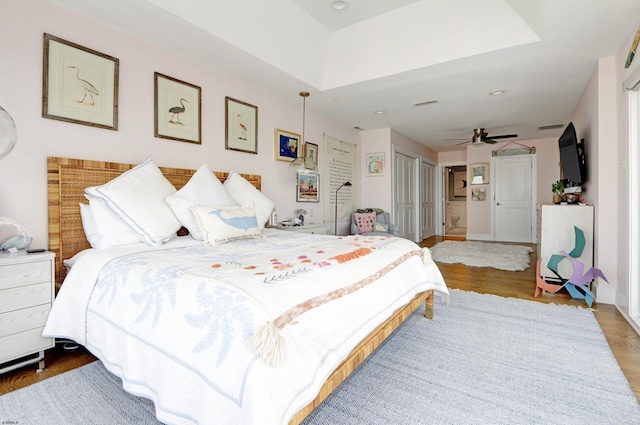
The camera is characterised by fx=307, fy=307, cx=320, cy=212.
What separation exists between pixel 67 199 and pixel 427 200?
7548 millimetres

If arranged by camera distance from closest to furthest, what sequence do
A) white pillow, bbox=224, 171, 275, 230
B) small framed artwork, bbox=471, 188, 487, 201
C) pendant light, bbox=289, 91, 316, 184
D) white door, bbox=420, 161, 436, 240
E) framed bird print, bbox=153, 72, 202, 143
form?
framed bird print, bbox=153, 72, 202, 143, white pillow, bbox=224, 171, 275, 230, pendant light, bbox=289, 91, 316, 184, white door, bbox=420, 161, 436, 240, small framed artwork, bbox=471, 188, 487, 201

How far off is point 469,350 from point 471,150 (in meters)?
6.91

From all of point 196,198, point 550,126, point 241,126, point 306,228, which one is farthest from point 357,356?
point 550,126

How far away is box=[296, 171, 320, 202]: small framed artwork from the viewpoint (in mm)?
4379

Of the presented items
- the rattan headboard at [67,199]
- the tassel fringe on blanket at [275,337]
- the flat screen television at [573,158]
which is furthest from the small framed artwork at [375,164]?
the tassel fringe on blanket at [275,337]

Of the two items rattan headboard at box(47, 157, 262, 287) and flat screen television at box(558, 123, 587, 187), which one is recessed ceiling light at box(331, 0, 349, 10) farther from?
flat screen television at box(558, 123, 587, 187)

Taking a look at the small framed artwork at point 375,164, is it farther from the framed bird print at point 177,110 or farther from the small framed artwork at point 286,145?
the framed bird print at point 177,110

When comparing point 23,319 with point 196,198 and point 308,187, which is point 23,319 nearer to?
point 196,198

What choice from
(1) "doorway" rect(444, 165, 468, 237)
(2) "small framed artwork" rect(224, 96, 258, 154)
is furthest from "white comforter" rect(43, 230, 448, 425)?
(1) "doorway" rect(444, 165, 468, 237)

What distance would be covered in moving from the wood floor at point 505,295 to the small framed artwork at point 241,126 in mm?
2258

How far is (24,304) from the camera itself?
1718 millimetres

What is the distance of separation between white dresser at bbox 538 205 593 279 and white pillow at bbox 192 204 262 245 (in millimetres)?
3227

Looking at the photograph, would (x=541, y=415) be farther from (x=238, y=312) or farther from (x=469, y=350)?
(x=238, y=312)

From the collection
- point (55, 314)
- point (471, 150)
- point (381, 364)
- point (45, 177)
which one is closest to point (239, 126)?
point (45, 177)
